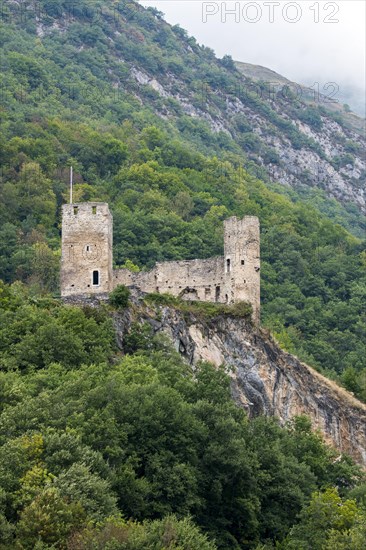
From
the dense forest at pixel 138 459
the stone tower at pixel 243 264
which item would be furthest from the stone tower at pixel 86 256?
the stone tower at pixel 243 264

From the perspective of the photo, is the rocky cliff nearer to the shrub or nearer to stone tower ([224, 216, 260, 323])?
the shrub

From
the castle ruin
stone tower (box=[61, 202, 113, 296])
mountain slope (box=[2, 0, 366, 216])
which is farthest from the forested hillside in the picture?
stone tower (box=[61, 202, 113, 296])

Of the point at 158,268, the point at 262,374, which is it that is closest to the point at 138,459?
the point at 262,374

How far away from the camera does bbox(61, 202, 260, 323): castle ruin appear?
179ft

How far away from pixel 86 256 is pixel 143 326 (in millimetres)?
4808

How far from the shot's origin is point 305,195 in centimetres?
15038

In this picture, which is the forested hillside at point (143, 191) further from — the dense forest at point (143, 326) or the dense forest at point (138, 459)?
the dense forest at point (138, 459)

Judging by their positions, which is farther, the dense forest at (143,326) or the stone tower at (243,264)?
the stone tower at (243,264)

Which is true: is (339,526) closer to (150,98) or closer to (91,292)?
(91,292)

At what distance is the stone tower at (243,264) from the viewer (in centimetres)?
5716

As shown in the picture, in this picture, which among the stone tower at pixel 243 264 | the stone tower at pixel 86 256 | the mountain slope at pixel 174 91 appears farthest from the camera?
the mountain slope at pixel 174 91

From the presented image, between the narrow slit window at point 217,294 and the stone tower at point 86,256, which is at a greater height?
the stone tower at point 86,256

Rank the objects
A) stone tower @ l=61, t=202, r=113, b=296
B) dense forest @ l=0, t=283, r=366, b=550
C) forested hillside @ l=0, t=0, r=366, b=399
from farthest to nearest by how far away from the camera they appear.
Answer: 1. forested hillside @ l=0, t=0, r=366, b=399
2. stone tower @ l=61, t=202, r=113, b=296
3. dense forest @ l=0, t=283, r=366, b=550

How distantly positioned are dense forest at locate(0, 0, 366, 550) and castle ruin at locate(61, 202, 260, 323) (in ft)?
9.56
